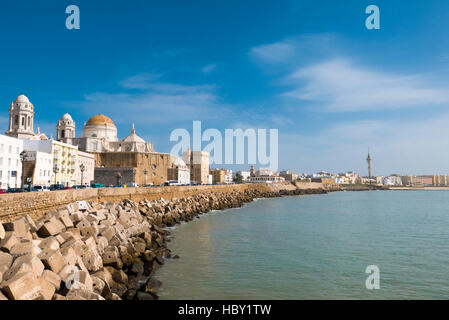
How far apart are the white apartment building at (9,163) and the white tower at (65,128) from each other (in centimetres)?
4246

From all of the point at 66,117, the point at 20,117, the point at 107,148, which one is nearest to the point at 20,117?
the point at 20,117

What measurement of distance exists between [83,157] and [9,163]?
24046mm

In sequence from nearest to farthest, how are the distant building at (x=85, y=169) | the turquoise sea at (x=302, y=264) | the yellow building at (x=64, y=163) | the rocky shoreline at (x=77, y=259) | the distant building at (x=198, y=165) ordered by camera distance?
the rocky shoreline at (x=77, y=259) < the turquoise sea at (x=302, y=264) < the yellow building at (x=64, y=163) < the distant building at (x=85, y=169) < the distant building at (x=198, y=165)

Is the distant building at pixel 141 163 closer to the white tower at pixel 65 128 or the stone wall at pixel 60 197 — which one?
the white tower at pixel 65 128

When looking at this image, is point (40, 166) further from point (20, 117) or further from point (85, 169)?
point (20, 117)

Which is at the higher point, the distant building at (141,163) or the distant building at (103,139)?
the distant building at (103,139)

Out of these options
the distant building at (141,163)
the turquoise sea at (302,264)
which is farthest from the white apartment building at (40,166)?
the distant building at (141,163)

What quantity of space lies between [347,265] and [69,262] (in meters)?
11.1

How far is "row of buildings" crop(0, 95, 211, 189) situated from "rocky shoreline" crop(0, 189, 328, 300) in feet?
64.9

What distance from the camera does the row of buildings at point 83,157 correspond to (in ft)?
109

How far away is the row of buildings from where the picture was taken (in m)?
33.2

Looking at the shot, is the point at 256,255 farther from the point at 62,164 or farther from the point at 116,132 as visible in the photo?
the point at 116,132

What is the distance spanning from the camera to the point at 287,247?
58.1 ft
